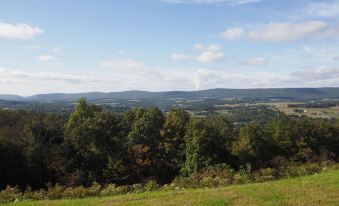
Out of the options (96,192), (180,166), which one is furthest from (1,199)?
(180,166)

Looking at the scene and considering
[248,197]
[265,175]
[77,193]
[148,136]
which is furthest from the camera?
[148,136]

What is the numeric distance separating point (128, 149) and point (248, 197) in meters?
33.7

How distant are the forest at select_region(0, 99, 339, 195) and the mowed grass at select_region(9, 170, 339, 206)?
22009 mm

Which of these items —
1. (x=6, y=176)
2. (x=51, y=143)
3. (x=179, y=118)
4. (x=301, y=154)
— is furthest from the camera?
(x=301, y=154)

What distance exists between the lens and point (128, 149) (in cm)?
4884

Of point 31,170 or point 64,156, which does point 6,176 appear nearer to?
point 31,170

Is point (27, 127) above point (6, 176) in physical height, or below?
above

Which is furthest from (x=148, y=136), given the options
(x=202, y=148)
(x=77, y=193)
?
(x=77, y=193)

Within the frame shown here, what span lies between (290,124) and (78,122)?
3325cm

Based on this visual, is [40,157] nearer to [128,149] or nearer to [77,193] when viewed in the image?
[128,149]

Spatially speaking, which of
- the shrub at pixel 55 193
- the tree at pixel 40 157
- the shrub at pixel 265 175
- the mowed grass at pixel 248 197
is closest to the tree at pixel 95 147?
the tree at pixel 40 157

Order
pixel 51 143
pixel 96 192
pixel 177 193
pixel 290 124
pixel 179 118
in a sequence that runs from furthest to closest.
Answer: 1. pixel 290 124
2. pixel 179 118
3. pixel 51 143
4. pixel 96 192
5. pixel 177 193

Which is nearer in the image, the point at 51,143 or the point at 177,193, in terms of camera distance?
the point at 177,193

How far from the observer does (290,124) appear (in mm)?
63594
